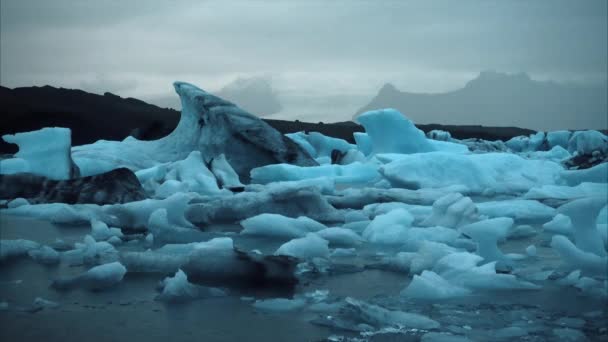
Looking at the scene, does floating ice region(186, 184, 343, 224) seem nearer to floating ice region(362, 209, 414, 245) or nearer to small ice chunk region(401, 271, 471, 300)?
floating ice region(362, 209, 414, 245)

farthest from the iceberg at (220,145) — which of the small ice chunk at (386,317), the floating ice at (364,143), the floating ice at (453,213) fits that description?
the small ice chunk at (386,317)

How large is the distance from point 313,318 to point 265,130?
8046 millimetres

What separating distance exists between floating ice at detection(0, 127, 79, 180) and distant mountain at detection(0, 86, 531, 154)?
926 centimetres

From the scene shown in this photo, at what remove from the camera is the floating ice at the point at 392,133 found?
12.4 meters

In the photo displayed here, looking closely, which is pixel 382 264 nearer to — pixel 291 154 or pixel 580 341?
pixel 580 341

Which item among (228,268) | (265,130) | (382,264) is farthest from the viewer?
(265,130)

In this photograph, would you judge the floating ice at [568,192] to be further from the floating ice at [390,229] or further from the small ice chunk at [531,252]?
the small ice chunk at [531,252]

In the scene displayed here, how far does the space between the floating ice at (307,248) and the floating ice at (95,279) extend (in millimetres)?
1047

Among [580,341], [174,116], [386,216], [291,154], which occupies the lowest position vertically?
[580,341]

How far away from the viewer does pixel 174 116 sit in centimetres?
3622

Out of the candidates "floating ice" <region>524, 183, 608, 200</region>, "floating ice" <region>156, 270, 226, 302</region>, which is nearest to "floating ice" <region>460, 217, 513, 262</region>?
"floating ice" <region>156, 270, 226, 302</region>

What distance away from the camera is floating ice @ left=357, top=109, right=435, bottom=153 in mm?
12430

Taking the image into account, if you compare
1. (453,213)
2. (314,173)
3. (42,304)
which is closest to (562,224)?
(453,213)

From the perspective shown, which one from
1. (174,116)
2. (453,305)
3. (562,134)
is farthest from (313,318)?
(174,116)
